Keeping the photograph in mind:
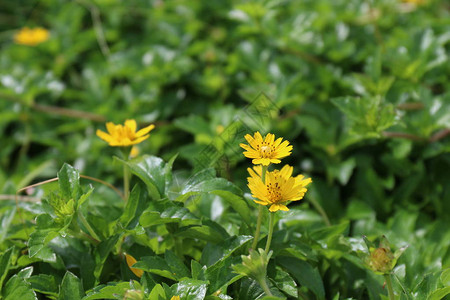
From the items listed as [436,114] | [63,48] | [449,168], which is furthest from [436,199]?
[63,48]

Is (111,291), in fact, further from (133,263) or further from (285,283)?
(285,283)

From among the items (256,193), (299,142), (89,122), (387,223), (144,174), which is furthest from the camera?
(89,122)

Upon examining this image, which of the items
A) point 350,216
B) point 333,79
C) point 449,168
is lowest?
point 350,216

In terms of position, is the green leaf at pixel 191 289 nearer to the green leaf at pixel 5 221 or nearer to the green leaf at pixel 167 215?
the green leaf at pixel 167 215

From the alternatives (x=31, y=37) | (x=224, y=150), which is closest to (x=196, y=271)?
(x=224, y=150)

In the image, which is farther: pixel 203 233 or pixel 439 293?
pixel 203 233

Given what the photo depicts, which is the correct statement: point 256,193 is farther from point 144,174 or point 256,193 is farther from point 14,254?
point 14,254
